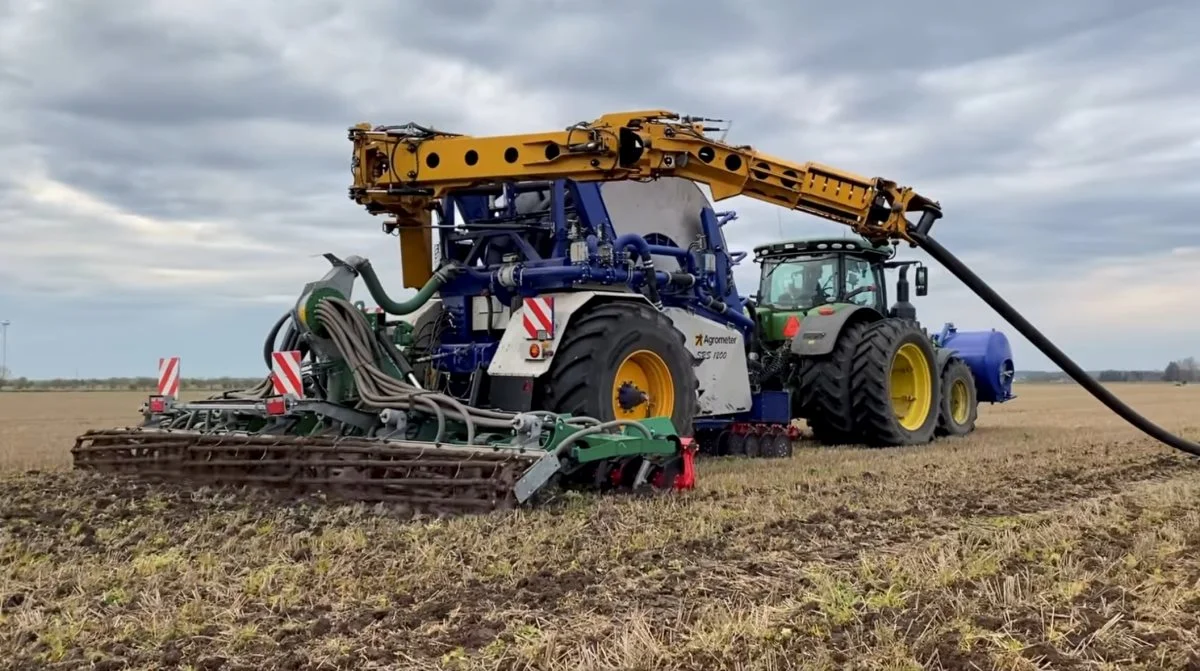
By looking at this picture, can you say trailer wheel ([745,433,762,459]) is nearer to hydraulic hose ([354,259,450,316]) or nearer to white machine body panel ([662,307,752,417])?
white machine body panel ([662,307,752,417])

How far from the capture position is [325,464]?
6.43 metres

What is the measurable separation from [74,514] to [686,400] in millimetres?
4213

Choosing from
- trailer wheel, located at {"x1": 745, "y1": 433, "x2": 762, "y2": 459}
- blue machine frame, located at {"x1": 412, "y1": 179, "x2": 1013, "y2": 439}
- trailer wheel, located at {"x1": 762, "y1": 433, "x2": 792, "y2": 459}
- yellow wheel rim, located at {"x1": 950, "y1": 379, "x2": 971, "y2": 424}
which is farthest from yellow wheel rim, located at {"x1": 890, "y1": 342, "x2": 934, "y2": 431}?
blue machine frame, located at {"x1": 412, "y1": 179, "x2": 1013, "y2": 439}

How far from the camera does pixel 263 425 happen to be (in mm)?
7855

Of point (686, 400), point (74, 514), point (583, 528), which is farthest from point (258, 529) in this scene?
point (686, 400)

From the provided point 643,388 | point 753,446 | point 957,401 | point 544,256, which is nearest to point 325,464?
point 643,388

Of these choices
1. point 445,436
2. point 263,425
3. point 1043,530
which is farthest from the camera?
point 263,425

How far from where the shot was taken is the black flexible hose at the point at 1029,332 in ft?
30.8

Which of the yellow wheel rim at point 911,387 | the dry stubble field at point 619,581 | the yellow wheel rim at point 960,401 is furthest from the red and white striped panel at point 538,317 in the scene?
the yellow wheel rim at point 960,401

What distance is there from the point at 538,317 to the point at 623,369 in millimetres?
814

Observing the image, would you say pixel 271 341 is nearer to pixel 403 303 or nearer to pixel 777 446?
pixel 403 303

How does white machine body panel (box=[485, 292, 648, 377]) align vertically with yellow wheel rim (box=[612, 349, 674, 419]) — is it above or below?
above

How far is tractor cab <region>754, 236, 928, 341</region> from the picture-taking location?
39.6 feet

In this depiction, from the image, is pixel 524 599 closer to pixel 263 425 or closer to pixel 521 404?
pixel 521 404
